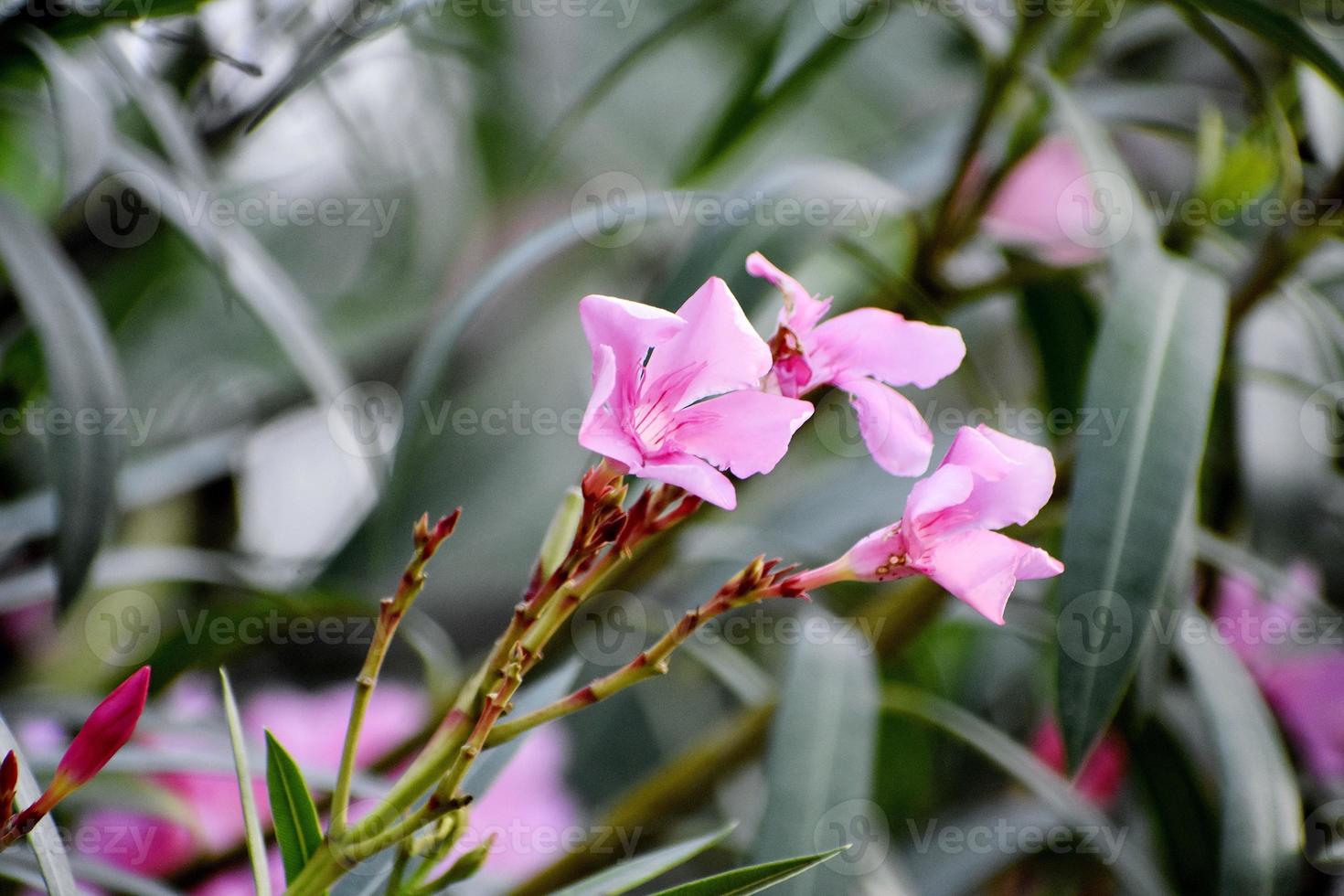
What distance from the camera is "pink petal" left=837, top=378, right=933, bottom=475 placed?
39cm

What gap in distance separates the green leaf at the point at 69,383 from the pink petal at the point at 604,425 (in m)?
0.33

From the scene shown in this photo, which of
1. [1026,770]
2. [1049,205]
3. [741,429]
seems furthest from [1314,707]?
[741,429]

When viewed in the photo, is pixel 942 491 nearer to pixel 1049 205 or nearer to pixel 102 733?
pixel 102 733

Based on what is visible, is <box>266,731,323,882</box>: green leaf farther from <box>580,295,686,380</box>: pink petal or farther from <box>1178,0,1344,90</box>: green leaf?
<box>1178,0,1344,90</box>: green leaf

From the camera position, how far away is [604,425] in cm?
35

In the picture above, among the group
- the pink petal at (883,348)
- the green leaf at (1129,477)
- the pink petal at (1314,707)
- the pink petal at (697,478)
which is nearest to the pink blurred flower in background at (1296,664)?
the pink petal at (1314,707)

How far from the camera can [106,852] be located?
0.76 m

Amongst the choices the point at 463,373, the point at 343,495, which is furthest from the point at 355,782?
the point at 463,373

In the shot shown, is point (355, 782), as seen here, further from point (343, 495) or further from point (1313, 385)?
point (343, 495)

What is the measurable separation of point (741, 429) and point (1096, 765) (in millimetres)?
786

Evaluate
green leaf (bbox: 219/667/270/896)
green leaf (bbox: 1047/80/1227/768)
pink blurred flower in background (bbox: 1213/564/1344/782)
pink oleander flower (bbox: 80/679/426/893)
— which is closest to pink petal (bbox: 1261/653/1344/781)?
pink blurred flower in background (bbox: 1213/564/1344/782)

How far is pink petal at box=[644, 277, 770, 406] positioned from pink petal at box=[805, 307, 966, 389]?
68 mm

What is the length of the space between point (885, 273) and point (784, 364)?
1.10ft

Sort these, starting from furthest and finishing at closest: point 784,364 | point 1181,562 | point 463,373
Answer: point 463,373
point 1181,562
point 784,364
